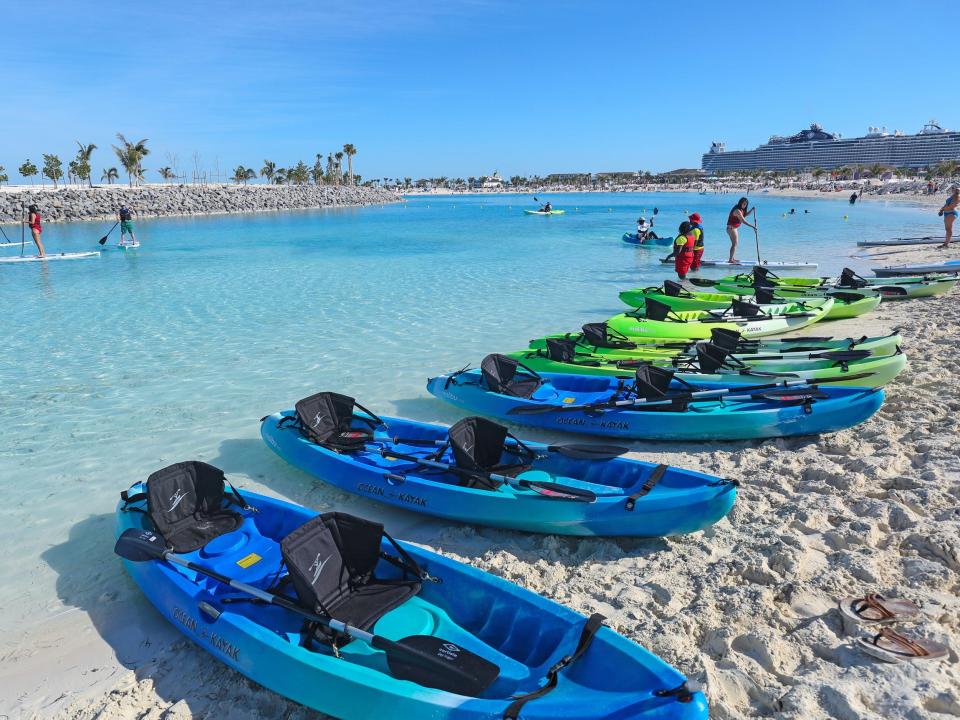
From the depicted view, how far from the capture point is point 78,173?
72.0 metres

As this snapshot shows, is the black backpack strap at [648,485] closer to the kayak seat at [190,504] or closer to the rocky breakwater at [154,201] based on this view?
the kayak seat at [190,504]

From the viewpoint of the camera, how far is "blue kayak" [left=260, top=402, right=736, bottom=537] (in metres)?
4.68

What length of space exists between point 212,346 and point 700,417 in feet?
28.6

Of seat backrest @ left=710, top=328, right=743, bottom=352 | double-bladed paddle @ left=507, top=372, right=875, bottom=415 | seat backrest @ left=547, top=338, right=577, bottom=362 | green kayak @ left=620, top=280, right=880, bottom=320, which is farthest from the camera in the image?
green kayak @ left=620, top=280, right=880, bottom=320

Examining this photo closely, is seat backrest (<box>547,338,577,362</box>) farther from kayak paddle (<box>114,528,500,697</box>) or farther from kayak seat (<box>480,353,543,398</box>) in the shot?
kayak paddle (<box>114,528,500,697</box>)

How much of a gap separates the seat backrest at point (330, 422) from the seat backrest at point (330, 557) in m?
2.23

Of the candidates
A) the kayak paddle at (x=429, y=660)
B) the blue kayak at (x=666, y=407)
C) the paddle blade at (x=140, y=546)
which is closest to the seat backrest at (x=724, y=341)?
the blue kayak at (x=666, y=407)

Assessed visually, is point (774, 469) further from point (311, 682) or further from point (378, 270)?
point (378, 270)

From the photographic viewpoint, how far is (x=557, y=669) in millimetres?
3100

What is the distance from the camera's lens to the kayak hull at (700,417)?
6328 mm

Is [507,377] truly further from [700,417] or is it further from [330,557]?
[330,557]

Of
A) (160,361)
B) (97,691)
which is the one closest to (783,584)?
(97,691)

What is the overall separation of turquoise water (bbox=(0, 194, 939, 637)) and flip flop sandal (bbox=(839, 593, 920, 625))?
4357mm

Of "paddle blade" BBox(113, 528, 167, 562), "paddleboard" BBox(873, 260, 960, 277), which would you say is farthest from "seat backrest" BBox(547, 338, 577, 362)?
"paddleboard" BBox(873, 260, 960, 277)
